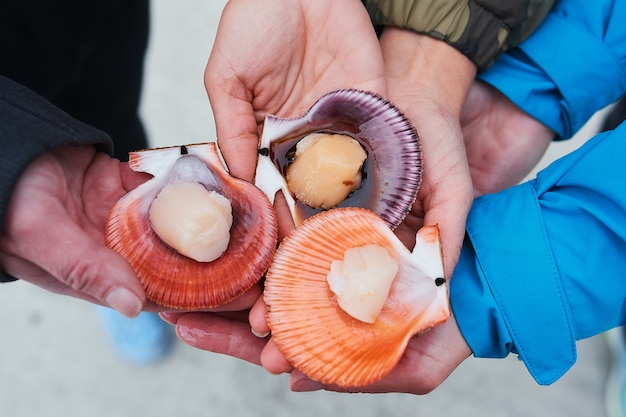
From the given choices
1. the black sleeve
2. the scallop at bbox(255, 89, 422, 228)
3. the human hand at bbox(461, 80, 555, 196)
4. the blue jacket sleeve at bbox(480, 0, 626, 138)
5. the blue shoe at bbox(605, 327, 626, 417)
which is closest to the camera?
the black sleeve

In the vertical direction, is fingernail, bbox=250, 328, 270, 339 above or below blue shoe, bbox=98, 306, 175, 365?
above

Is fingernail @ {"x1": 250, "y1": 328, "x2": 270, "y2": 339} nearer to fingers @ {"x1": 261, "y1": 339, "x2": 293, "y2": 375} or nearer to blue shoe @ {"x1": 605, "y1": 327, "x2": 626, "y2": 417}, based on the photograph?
fingers @ {"x1": 261, "y1": 339, "x2": 293, "y2": 375}

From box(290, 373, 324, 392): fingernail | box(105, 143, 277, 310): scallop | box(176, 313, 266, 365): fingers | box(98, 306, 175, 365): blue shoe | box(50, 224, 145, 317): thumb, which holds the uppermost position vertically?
box(50, 224, 145, 317): thumb

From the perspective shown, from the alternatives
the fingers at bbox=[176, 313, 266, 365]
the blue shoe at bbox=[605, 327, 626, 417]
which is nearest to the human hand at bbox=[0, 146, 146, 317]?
the fingers at bbox=[176, 313, 266, 365]

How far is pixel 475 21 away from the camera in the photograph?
1088 millimetres

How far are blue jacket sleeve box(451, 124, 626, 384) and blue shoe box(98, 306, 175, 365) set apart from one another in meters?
0.89

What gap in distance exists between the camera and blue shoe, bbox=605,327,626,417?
1467 millimetres

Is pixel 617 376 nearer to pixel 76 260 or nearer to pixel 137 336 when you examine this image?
pixel 137 336

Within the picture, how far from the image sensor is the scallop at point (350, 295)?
32.9 inches

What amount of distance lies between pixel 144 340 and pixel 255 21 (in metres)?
0.90

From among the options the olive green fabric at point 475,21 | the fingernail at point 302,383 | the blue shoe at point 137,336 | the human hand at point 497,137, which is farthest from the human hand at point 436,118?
the blue shoe at point 137,336

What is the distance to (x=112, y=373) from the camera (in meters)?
1.54

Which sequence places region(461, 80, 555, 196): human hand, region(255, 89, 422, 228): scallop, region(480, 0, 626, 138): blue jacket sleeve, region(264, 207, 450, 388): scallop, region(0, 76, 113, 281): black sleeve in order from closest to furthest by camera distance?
region(0, 76, 113, 281): black sleeve, region(264, 207, 450, 388): scallop, region(255, 89, 422, 228): scallop, region(480, 0, 626, 138): blue jacket sleeve, region(461, 80, 555, 196): human hand

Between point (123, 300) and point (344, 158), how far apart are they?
0.43 meters
